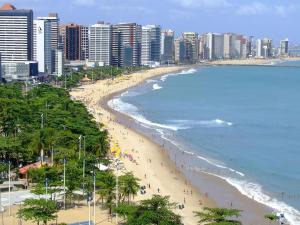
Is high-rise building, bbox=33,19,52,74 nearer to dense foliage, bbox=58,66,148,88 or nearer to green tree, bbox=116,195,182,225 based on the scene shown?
dense foliage, bbox=58,66,148,88

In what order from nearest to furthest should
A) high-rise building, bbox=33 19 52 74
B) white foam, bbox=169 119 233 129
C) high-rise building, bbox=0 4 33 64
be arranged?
white foam, bbox=169 119 233 129, high-rise building, bbox=0 4 33 64, high-rise building, bbox=33 19 52 74

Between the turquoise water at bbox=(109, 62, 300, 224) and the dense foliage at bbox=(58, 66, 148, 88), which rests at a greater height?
the dense foliage at bbox=(58, 66, 148, 88)

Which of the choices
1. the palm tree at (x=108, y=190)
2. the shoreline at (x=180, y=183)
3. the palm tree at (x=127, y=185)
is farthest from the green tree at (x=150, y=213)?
the shoreline at (x=180, y=183)

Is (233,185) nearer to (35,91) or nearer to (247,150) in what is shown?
(247,150)

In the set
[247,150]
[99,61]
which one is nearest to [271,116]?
[247,150]

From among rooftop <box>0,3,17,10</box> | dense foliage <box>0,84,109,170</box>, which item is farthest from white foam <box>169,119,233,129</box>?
rooftop <box>0,3,17,10</box>

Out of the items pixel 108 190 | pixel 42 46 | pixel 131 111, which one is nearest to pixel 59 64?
pixel 42 46

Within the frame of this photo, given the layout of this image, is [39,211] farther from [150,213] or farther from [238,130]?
[238,130]
